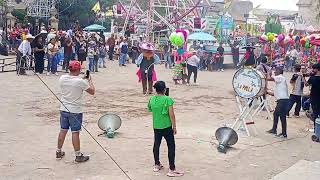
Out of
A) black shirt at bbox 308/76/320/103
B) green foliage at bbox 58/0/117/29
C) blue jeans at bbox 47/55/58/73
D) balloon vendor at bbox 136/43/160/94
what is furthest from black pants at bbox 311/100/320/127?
green foliage at bbox 58/0/117/29

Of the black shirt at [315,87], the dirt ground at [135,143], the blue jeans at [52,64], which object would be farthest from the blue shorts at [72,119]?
the blue jeans at [52,64]

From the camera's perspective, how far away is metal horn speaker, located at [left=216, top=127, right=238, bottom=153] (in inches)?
323

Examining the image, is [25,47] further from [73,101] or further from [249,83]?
[73,101]

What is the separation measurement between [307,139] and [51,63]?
11524mm

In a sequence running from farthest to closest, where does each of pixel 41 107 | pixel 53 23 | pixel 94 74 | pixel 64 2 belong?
pixel 64 2 → pixel 53 23 → pixel 94 74 → pixel 41 107

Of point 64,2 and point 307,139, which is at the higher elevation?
point 64,2

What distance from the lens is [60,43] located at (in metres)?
19.9

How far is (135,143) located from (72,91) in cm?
189

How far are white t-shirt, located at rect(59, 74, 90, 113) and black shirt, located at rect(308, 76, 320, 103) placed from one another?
16.7ft

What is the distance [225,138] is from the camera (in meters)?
8.25

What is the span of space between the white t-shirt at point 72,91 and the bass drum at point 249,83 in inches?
142

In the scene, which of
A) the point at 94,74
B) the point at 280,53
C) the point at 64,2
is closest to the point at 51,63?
the point at 94,74

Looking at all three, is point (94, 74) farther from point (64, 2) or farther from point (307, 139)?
point (64, 2)

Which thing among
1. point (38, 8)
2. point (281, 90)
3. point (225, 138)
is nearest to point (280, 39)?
point (38, 8)
